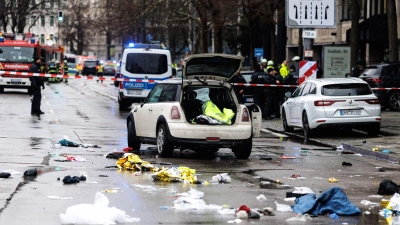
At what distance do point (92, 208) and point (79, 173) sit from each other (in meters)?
4.15

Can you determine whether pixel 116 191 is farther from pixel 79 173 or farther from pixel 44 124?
pixel 44 124

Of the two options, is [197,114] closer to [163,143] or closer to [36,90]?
[163,143]

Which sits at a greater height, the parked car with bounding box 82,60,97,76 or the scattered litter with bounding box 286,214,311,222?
the scattered litter with bounding box 286,214,311,222

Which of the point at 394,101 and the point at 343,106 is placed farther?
the point at 394,101

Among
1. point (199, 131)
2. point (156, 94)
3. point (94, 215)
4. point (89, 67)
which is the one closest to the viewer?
point (94, 215)

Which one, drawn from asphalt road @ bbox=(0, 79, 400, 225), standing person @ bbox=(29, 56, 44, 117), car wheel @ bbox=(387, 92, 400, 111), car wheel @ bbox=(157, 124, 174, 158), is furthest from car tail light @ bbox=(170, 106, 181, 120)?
car wheel @ bbox=(387, 92, 400, 111)

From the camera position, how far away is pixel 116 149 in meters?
17.0

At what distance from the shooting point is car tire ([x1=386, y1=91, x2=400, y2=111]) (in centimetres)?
3012

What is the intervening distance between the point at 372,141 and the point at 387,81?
35.3 ft

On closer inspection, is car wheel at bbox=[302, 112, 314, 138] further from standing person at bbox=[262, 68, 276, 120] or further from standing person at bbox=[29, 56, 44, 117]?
standing person at bbox=[29, 56, 44, 117]

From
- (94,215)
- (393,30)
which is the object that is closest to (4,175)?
(94,215)

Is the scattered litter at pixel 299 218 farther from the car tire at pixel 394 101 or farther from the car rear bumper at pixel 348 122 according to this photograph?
the car tire at pixel 394 101

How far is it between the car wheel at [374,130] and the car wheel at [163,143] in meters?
7.05

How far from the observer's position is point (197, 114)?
52.4ft
